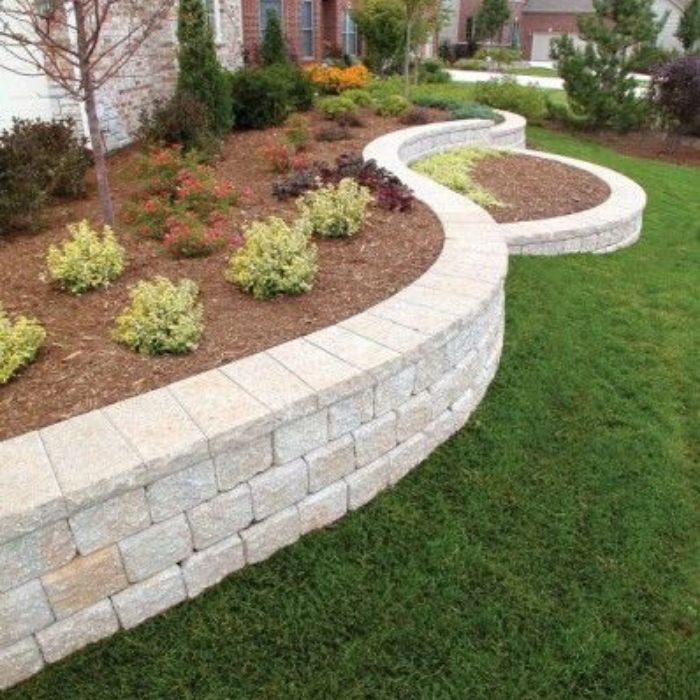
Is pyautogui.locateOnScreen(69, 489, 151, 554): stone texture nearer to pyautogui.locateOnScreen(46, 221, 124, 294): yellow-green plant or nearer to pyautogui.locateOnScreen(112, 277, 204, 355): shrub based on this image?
pyautogui.locateOnScreen(112, 277, 204, 355): shrub

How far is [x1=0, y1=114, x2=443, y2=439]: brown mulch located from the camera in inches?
121

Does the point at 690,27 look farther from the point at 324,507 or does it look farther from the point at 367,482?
the point at 324,507

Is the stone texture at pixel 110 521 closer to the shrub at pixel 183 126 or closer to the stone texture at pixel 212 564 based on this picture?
the stone texture at pixel 212 564

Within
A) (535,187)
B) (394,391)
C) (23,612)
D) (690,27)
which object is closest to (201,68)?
(535,187)

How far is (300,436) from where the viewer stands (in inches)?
116

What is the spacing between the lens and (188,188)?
17.9 feet

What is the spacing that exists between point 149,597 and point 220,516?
452mm

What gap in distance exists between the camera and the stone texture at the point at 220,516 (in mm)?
2739

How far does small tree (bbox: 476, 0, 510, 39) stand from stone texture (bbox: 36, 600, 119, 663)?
42.1 metres

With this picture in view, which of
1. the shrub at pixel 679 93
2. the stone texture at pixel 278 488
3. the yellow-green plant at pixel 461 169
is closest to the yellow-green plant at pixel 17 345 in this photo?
the stone texture at pixel 278 488

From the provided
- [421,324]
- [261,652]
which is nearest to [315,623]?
[261,652]

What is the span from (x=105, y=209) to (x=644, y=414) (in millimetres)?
4427

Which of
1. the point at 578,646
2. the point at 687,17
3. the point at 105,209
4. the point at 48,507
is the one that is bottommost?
the point at 578,646

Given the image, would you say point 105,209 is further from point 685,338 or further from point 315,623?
point 685,338
